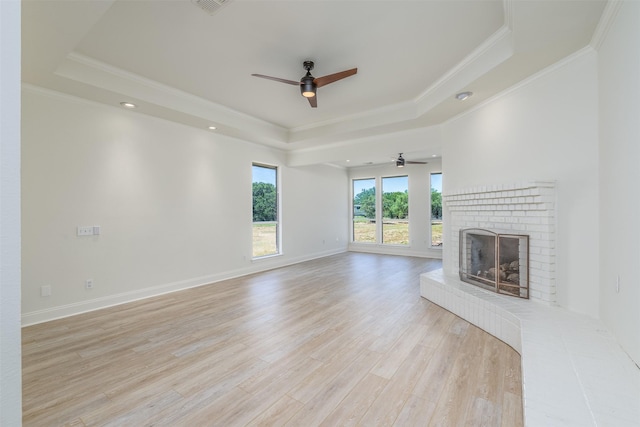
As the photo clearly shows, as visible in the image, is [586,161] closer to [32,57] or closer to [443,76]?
[443,76]

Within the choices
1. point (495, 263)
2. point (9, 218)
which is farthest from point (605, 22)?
point (9, 218)

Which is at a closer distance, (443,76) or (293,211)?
(443,76)

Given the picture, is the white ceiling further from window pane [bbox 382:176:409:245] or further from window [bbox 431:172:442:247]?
window pane [bbox 382:176:409:245]

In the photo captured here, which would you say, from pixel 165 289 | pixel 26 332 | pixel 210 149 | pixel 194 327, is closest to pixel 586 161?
pixel 194 327

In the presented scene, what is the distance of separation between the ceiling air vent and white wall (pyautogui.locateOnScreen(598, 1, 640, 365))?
285 cm

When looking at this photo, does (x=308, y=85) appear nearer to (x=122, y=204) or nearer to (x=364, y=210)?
(x=122, y=204)

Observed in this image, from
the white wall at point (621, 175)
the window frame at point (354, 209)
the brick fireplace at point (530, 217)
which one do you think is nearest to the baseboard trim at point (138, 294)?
the window frame at point (354, 209)

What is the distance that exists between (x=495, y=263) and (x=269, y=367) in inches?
110

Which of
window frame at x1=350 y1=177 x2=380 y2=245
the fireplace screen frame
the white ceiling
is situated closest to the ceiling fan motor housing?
the white ceiling

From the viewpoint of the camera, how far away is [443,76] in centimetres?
360

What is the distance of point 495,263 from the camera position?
3455 mm

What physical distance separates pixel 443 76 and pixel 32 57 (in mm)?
4352

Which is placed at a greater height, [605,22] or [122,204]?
[605,22]

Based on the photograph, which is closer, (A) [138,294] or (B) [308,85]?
(B) [308,85]
